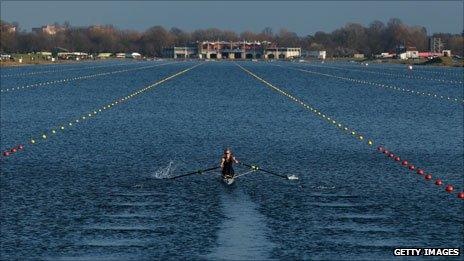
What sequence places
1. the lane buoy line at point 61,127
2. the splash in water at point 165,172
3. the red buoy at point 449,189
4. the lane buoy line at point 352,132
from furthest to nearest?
the lane buoy line at point 61,127
the splash in water at point 165,172
the lane buoy line at point 352,132
the red buoy at point 449,189

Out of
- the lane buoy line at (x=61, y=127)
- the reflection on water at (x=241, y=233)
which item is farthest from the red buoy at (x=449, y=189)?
the lane buoy line at (x=61, y=127)

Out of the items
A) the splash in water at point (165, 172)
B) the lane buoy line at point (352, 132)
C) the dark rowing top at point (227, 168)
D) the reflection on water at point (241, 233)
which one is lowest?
the lane buoy line at point (352, 132)

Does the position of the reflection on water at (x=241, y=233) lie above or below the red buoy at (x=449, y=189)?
above

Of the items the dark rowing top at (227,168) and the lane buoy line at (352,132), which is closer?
the dark rowing top at (227,168)

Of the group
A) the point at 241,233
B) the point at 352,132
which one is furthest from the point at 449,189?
the point at 352,132

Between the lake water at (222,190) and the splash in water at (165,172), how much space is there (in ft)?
0.47

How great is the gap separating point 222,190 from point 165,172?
7.04 meters

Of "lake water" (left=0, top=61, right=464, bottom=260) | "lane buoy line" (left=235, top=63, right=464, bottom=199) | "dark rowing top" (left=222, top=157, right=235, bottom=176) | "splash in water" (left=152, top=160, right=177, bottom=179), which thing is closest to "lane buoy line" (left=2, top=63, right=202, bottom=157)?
"lake water" (left=0, top=61, right=464, bottom=260)

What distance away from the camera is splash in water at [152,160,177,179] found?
5512cm

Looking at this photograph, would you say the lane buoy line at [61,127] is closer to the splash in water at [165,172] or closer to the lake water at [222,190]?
the lake water at [222,190]

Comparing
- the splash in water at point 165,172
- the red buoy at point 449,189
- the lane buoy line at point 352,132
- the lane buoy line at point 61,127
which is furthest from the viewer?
the lane buoy line at point 61,127

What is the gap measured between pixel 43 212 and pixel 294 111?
66.8m

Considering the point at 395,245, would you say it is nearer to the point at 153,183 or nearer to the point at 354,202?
the point at 354,202

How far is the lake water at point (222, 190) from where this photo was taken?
38312 mm
